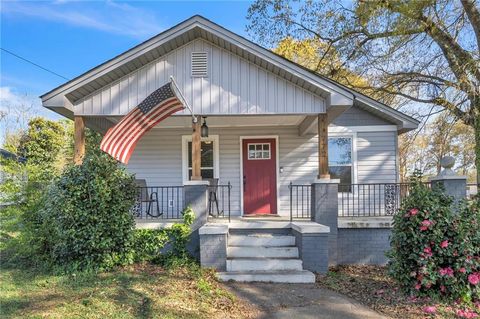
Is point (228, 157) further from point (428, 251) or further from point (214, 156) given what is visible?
point (428, 251)

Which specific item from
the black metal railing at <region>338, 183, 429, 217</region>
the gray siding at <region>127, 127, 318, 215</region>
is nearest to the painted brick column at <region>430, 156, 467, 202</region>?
A: the black metal railing at <region>338, 183, 429, 217</region>

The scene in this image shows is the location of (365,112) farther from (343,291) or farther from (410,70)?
(343,291)

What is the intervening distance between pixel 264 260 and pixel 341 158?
16.1 ft

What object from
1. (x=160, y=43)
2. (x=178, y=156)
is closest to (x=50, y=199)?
(x=160, y=43)

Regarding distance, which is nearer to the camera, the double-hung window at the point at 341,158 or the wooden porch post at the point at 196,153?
the wooden porch post at the point at 196,153

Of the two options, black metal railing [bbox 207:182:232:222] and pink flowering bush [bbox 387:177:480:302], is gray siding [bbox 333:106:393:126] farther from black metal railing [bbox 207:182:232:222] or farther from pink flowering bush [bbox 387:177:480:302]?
pink flowering bush [bbox 387:177:480:302]

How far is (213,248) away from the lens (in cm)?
680

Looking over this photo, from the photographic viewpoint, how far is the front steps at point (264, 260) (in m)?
6.36

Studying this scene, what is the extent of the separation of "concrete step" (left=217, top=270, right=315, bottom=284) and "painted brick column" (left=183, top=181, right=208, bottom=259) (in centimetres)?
108

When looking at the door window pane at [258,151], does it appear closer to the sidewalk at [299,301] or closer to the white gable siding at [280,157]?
the white gable siding at [280,157]

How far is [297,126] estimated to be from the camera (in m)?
10.6

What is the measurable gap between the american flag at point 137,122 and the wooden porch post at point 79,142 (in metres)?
1.43

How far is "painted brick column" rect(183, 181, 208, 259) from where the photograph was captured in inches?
287

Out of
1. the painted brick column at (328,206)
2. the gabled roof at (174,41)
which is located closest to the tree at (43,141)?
the gabled roof at (174,41)
